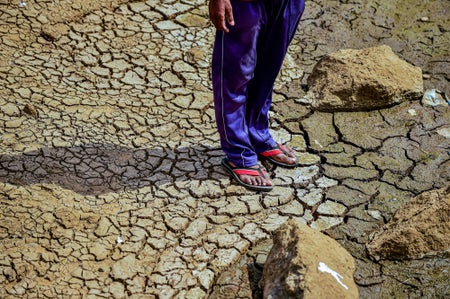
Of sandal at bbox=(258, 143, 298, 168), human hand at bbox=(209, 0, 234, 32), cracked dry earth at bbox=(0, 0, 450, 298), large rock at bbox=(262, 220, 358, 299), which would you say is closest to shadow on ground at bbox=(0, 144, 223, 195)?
cracked dry earth at bbox=(0, 0, 450, 298)

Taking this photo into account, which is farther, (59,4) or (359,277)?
(59,4)

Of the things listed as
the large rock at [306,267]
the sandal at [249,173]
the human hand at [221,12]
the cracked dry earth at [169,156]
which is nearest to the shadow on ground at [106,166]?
the cracked dry earth at [169,156]

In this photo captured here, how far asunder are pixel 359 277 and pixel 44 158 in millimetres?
1822

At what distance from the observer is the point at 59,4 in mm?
4945

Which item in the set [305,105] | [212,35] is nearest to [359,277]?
[305,105]

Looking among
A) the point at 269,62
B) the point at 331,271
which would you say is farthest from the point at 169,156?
the point at 331,271

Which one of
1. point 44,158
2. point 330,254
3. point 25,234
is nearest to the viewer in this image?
point 330,254

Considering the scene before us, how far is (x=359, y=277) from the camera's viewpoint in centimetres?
325

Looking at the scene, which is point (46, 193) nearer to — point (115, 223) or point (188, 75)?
point (115, 223)

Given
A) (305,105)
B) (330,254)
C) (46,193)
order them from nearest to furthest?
(330,254) → (46,193) → (305,105)

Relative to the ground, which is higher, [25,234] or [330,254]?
[330,254]

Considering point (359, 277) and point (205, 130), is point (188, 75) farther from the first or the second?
point (359, 277)

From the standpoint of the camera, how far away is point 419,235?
3.30 metres

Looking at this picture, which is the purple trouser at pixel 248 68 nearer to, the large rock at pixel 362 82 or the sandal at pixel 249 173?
the sandal at pixel 249 173
